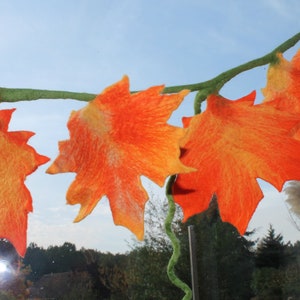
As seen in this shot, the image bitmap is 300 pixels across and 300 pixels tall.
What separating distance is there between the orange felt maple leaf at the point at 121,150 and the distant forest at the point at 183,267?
17.7 feet

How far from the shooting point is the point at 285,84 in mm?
281

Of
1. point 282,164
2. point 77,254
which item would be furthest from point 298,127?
point 77,254

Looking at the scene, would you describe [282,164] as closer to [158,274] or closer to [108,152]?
[108,152]

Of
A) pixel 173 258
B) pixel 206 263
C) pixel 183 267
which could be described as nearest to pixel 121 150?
pixel 173 258

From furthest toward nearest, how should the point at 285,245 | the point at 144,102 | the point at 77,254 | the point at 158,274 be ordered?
the point at 77,254
the point at 285,245
the point at 158,274
the point at 144,102

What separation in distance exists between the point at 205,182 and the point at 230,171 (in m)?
0.01

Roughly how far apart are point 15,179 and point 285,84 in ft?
0.50

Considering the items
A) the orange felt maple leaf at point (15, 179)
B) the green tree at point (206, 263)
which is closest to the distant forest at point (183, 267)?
the green tree at point (206, 263)

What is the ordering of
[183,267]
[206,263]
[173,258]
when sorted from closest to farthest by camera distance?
1. [173,258]
2. [183,267]
3. [206,263]

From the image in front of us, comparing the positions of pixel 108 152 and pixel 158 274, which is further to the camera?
pixel 158 274

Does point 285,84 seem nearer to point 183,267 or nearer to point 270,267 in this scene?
point 183,267

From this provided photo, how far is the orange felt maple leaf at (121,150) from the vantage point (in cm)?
22

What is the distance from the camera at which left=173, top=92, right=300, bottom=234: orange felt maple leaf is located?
0.81 feet

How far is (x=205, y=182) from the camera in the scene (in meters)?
0.25
